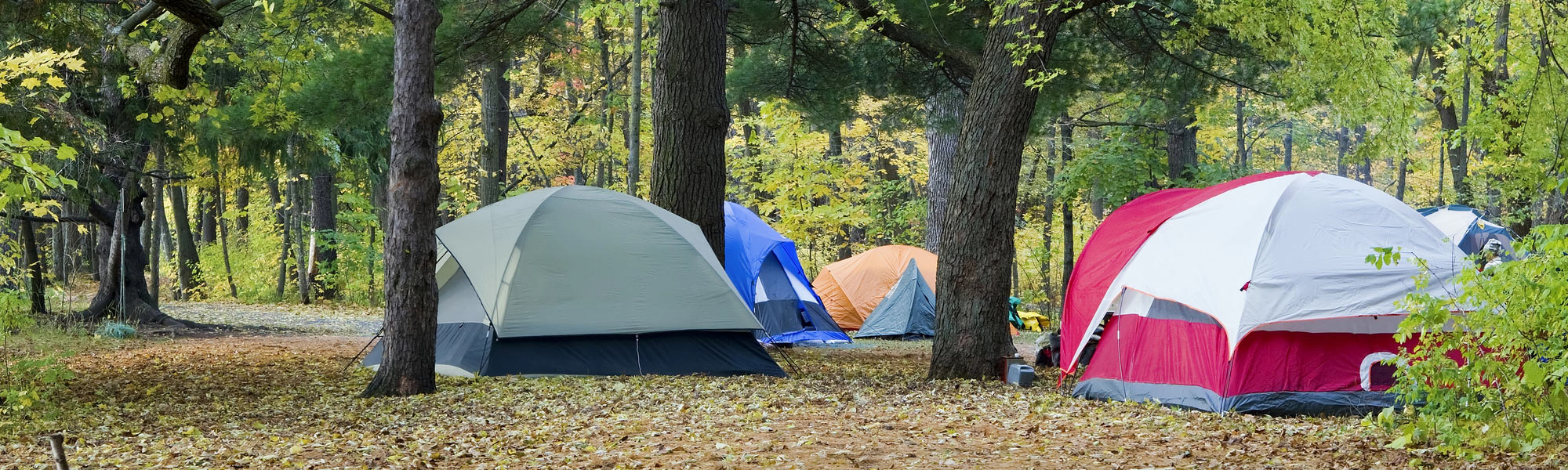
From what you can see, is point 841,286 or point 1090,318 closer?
point 1090,318

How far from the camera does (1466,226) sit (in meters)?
13.1

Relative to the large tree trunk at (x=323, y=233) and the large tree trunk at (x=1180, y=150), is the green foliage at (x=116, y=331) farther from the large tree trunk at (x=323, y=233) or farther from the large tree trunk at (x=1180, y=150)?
the large tree trunk at (x=1180, y=150)

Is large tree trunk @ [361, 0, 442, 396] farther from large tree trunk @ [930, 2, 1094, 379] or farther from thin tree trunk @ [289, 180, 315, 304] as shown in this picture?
thin tree trunk @ [289, 180, 315, 304]

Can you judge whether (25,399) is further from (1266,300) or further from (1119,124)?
(1119,124)

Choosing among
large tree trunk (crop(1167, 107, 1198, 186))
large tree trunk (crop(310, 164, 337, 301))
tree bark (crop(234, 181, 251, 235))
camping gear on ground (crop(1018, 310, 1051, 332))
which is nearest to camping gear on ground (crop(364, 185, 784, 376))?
camping gear on ground (crop(1018, 310, 1051, 332))

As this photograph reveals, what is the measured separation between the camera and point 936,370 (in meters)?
8.09

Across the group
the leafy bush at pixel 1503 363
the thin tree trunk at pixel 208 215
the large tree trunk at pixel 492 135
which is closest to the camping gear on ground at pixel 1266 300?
the leafy bush at pixel 1503 363

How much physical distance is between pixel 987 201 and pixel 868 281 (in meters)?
7.23

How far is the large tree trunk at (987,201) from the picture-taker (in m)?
7.70

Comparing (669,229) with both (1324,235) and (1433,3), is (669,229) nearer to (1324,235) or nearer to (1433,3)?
(1324,235)

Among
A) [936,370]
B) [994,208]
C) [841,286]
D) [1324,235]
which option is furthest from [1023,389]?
[841,286]

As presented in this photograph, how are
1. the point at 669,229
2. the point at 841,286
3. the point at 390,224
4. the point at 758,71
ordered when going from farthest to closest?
the point at 841,286, the point at 758,71, the point at 669,229, the point at 390,224

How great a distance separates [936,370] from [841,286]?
277 inches

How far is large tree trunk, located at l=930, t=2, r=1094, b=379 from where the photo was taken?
7.70 meters
